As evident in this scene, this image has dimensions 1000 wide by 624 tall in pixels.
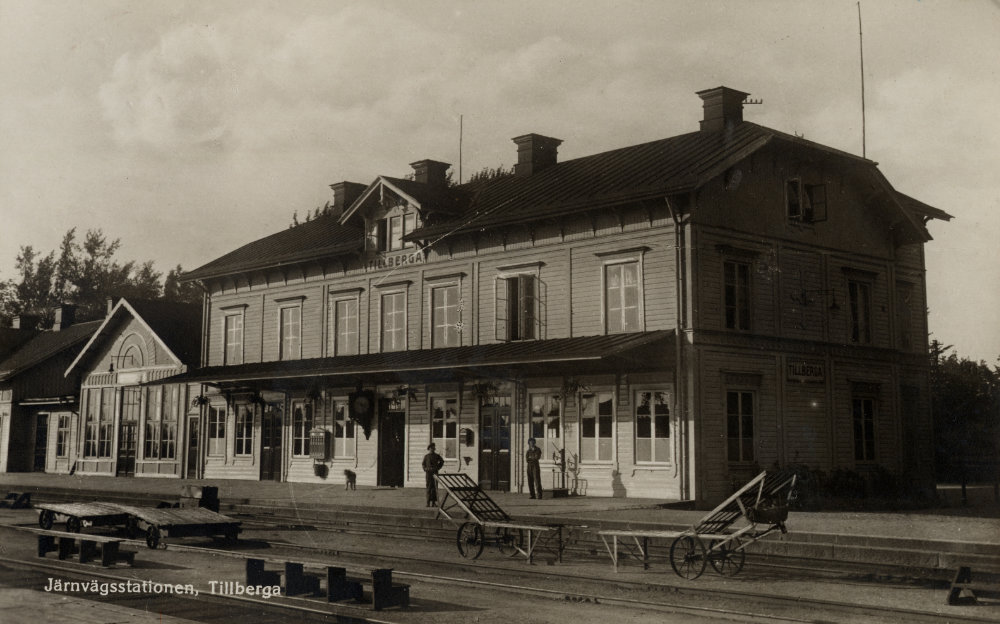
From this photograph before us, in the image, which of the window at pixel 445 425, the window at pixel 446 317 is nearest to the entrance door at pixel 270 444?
the window at pixel 445 425

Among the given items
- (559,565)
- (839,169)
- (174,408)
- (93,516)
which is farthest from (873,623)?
(174,408)

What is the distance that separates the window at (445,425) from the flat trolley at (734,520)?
44.3ft

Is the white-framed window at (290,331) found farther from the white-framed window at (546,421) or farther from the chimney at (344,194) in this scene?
A: the white-framed window at (546,421)

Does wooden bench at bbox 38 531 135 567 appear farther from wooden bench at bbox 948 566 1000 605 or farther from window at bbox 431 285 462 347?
window at bbox 431 285 462 347

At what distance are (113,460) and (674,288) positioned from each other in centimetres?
2361

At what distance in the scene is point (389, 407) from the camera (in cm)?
2819

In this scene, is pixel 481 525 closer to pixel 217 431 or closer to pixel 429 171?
pixel 429 171

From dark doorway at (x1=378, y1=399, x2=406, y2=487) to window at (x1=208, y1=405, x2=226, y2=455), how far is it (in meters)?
7.36

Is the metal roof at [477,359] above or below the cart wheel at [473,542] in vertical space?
above

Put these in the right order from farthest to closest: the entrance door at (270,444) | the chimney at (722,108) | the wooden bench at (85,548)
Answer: the entrance door at (270,444) → the chimney at (722,108) → the wooden bench at (85,548)

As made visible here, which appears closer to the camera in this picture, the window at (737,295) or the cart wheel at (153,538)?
the cart wheel at (153,538)

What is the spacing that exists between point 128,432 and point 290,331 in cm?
918

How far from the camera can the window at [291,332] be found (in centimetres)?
3130

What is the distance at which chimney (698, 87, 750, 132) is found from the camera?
25.6m
